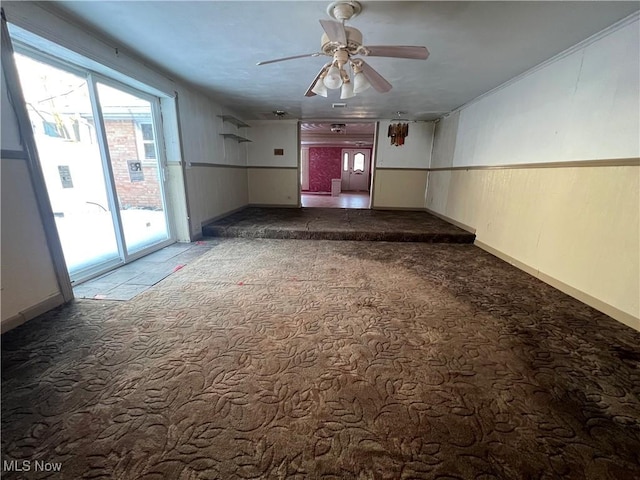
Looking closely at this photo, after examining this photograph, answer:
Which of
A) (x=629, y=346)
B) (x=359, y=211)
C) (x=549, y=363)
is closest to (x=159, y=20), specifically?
(x=549, y=363)

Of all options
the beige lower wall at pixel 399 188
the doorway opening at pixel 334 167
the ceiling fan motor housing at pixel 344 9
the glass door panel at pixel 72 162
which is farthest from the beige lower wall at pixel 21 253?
the doorway opening at pixel 334 167

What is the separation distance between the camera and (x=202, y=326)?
6.65ft

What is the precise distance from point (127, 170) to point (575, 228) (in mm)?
5246

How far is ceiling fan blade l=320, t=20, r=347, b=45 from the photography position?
5.73ft

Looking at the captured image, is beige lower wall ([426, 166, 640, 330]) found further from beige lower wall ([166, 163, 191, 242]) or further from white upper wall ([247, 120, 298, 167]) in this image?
beige lower wall ([166, 163, 191, 242])

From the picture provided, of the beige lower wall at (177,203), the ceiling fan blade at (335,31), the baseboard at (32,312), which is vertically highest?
the ceiling fan blade at (335,31)

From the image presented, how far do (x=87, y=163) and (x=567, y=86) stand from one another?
5.28 meters

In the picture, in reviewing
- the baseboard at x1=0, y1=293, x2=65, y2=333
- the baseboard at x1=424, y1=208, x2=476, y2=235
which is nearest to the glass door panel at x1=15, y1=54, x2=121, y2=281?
the baseboard at x1=0, y1=293, x2=65, y2=333

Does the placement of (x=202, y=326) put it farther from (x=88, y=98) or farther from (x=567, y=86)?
Result: (x=567, y=86)

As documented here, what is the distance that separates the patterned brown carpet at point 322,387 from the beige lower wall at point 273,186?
4913 millimetres

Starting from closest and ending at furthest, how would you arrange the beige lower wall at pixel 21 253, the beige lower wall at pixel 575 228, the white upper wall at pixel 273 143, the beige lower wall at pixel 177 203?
1. the beige lower wall at pixel 21 253
2. the beige lower wall at pixel 575 228
3. the beige lower wall at pixel 177 203
4. the white upper wall at pixel 273 143

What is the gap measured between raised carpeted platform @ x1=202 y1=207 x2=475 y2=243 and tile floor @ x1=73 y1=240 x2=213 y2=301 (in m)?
0.93

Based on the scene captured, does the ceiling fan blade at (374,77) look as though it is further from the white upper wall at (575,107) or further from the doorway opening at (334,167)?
the doorway opening at (334,167)

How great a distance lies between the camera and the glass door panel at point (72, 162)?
7.69 feet
